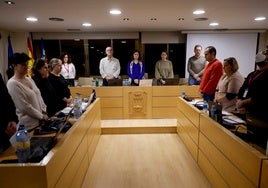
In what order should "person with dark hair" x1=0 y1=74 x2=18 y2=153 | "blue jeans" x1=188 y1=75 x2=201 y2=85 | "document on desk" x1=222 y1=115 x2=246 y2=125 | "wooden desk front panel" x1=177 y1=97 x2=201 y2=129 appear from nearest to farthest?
"person with dark hair" x1=0 y1=74 x2=18 y2=153 → "document on desk" x1=222 y1=115 x2=246 y2=125 → "wooden desk front panel" x1=177 y1=97 x2=201 y2=129 → "blue jeans" x1=188 y1=75 x2=201 y2=85

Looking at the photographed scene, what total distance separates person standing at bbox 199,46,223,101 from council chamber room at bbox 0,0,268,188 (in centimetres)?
2

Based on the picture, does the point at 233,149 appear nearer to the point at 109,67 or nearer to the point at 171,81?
the point at 171,81

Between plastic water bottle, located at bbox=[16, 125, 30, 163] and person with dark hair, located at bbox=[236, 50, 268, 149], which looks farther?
person with dark hair, located at bbox=[236, 50, 268, 149]

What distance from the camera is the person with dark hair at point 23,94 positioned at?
2135 millimetres

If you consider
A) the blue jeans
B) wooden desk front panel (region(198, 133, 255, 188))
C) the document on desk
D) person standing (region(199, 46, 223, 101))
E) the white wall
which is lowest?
wooden desk front panel (region(198, 133, 255, 188))

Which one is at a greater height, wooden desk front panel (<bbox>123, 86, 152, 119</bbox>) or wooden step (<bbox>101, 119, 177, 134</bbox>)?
wooden desk front panel (<bbox>123, 86, 152, 119</bbox>)

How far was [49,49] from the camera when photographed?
6.71 meters

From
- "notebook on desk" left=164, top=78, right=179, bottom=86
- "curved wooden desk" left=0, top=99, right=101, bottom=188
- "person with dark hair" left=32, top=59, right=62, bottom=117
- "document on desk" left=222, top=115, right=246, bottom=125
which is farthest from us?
"notebook on desk" left=164, top=78, right=179, bottom=86

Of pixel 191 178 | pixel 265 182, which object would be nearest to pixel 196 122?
pixel 191 178

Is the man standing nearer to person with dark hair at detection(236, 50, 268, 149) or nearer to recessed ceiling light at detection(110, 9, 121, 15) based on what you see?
recessed ceiling light at detection(110, 9, 121, 15)

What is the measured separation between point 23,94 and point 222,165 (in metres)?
2.15

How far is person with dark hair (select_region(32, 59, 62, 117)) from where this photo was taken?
2.79 meters

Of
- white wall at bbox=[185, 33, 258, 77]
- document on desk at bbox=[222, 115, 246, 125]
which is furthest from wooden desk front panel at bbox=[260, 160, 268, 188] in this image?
white wall at bbox=[185, 33, 258, 77]

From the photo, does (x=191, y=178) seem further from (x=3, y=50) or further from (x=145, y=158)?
(x=3, y=50)
